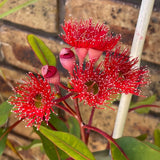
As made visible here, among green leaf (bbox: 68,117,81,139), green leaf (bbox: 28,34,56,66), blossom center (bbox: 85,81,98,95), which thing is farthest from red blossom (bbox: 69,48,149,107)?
green leaf (bbox: 68,117,81,139)

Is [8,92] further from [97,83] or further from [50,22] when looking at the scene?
[97,83]

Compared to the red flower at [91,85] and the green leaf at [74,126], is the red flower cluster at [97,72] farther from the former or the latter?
the green leaf at [74,126]

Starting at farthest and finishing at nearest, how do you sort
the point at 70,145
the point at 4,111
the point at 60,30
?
the point at 60,30 → the point at 4,111 → the point at 70,145

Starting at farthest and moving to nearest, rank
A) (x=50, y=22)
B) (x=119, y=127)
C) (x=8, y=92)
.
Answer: (x=8, y=92) < (x=50, y=22) < (x=119, y=127)

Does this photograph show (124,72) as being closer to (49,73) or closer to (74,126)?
(49,73)

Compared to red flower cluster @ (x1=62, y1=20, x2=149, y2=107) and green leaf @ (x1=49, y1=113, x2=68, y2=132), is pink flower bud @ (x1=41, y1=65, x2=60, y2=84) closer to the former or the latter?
red flower cluster @ (x1=62, y1=20, x2=149, y2=107)

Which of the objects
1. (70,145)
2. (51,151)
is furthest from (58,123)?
(70,145)

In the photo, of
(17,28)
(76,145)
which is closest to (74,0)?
(17,28)
